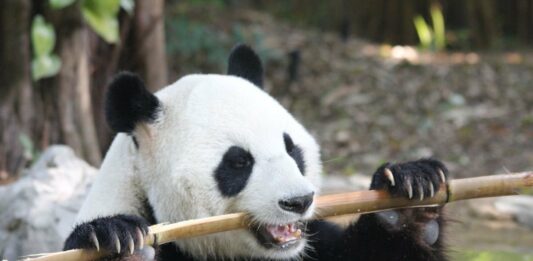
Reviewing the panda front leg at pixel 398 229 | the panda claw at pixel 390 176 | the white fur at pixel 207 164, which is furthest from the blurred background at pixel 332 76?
the white fur at pixel 207 164

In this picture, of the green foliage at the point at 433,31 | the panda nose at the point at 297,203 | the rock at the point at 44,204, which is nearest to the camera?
the panda nose at the point at 297,203

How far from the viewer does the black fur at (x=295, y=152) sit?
12.3 feet

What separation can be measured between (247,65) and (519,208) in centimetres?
369

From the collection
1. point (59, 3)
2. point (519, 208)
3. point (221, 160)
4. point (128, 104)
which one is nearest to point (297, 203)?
point (221, 160)

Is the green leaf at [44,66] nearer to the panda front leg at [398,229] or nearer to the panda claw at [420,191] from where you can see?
the panda front leg at [398,229]

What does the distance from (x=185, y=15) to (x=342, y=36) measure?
2503 mm

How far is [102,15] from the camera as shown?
6.69 m

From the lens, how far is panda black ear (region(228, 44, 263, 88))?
14.3ft

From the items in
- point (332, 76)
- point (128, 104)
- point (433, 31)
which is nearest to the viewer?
point (128, 104)

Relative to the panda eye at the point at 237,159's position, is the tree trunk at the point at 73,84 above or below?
above

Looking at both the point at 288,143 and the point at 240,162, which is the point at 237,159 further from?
the point at 288,143

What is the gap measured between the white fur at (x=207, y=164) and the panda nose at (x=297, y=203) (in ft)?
0.08

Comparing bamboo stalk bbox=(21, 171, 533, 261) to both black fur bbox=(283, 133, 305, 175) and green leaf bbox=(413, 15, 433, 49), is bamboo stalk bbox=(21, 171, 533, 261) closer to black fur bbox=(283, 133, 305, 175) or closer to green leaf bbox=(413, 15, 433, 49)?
black fur bbox=(283, 133, 305, 175)

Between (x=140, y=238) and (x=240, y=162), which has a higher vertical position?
(x=240, y=162)
